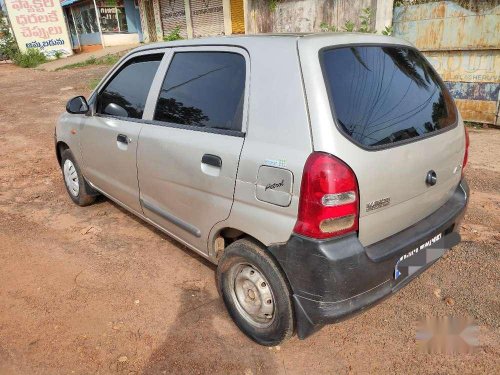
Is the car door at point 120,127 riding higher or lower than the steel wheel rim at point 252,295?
higher

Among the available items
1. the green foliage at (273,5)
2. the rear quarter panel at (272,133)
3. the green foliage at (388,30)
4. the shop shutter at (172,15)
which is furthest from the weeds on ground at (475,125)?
the shop shutter at (172,15)

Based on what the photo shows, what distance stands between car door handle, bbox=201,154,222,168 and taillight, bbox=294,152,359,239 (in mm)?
608

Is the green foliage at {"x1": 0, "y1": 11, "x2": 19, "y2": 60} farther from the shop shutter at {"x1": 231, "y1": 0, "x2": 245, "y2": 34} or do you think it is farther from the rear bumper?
the rear bumper

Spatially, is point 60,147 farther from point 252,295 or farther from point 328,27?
point 328,27

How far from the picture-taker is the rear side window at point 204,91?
2258mm

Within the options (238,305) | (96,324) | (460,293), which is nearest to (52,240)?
(96,324)

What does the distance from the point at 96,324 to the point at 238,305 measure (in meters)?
1.01

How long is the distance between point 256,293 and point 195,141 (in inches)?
40.5

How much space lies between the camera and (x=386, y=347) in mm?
2334

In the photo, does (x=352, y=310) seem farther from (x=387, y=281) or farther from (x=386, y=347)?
(x=386, y=347)

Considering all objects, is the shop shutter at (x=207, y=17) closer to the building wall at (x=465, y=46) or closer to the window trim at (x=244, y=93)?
the building wall at (x=465, y=46)

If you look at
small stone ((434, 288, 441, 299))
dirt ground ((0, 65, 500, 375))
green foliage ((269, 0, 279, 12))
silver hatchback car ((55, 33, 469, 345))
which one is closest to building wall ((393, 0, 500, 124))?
dirt ground ((0, 65, 500, 375))

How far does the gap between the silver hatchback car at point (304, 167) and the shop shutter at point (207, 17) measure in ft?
48.5

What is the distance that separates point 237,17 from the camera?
1565 centimetres
